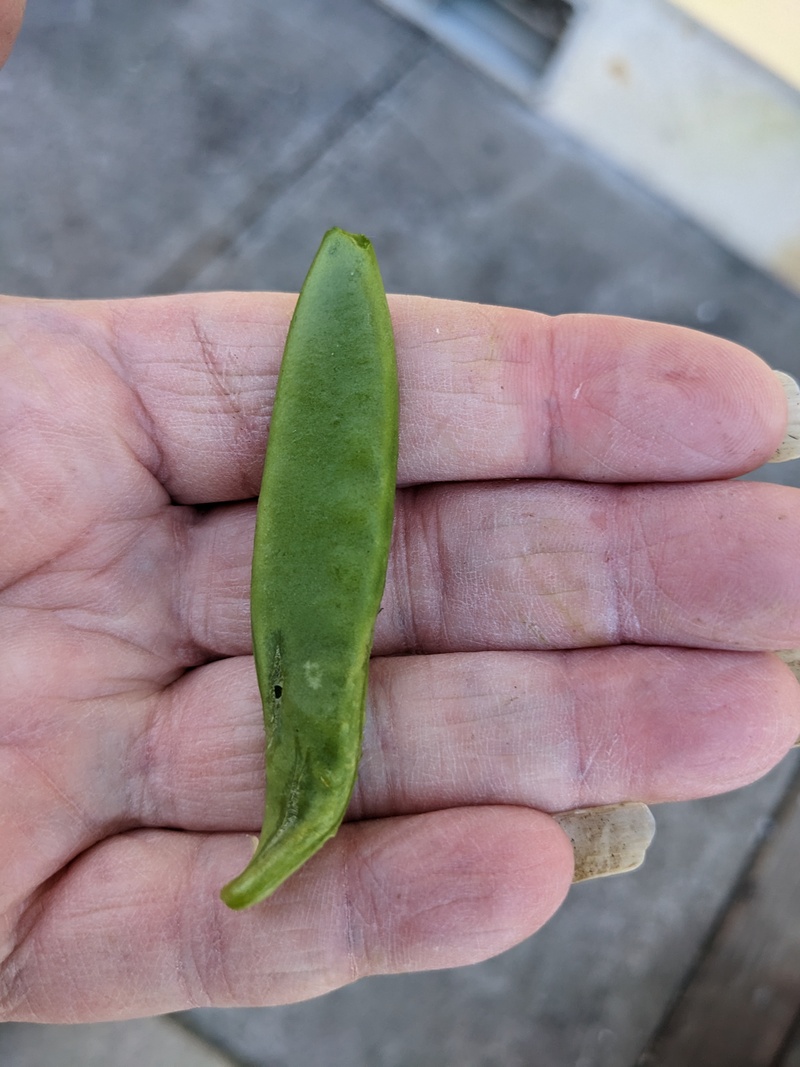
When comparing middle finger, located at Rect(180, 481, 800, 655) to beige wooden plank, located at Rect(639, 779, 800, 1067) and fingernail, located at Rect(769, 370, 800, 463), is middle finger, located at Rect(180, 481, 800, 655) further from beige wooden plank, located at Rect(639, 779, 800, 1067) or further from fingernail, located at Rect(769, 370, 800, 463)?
beige wooden plank, located at Rect(639, 779, 800, 1067)

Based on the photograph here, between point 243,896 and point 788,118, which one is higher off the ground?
point 788,118

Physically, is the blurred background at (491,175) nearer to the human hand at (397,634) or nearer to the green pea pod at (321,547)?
the human hand at (397,634)

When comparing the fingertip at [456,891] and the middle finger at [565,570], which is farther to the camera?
the middle finger at [565,570]

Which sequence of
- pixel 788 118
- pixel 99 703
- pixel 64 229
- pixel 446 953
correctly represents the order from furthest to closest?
1. pixel 64 229
2. pixel 788 118
3. pixel 99 703
4. pixel 446 953

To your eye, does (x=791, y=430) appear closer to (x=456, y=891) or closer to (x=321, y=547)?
(x=321, y=547)

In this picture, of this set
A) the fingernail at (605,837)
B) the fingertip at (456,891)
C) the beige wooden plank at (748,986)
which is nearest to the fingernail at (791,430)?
the fingernail at (605,837)

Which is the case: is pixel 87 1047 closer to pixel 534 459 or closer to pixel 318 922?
pixel 318 922

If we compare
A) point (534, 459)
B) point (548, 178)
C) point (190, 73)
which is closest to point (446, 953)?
point (534, 459)
